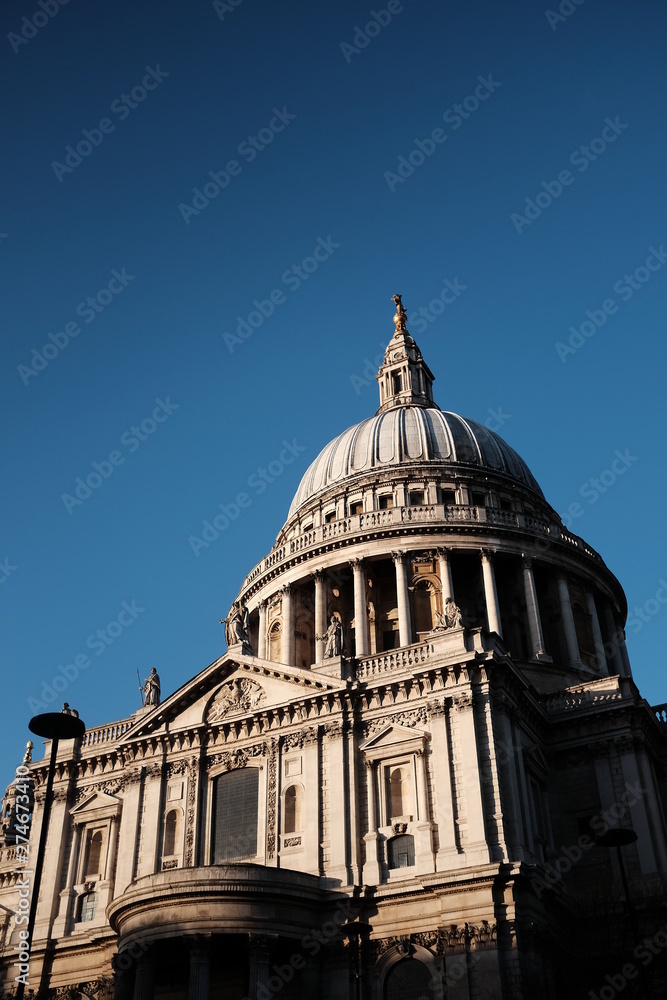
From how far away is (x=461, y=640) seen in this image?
38812 millimetres

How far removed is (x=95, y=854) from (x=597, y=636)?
29517mm

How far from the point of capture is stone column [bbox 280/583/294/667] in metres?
55.7

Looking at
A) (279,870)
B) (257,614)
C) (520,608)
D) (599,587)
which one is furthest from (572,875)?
(257,614)

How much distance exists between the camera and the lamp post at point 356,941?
110 feet

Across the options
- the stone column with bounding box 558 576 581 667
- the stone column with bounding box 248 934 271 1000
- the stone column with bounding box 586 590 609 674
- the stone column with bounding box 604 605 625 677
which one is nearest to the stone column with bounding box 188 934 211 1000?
the stone column with bounding box 248 934 271 1000

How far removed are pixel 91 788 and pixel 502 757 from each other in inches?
725

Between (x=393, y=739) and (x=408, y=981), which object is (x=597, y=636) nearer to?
(x=393, y=739)

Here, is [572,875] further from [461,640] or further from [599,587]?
[599,587]

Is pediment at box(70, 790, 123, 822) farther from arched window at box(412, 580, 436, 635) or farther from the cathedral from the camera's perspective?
arched window at box(412, 580, 436, 635)

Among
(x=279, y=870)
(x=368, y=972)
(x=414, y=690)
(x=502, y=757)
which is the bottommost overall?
(x=368, y=972)

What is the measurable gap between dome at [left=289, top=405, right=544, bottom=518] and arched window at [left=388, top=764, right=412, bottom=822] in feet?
90.4

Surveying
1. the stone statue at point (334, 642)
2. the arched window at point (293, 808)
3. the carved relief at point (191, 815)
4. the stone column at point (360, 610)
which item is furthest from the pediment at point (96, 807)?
the stone column at point (360, 610)

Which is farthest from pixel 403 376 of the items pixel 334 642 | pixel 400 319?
pixel 334 642

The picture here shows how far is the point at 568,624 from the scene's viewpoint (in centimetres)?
5503
